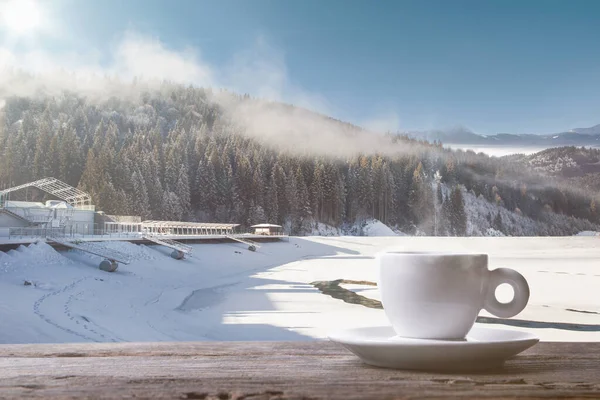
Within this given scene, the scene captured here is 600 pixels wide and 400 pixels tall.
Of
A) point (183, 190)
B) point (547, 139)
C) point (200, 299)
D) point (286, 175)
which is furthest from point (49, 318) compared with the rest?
point (547, 139)

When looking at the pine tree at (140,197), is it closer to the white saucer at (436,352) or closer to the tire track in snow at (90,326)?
the tire track in snow at (90,326)

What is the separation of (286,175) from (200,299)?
849cm

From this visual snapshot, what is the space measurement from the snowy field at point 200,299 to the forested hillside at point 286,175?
114 inches

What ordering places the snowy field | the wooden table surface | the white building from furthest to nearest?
the white building, the snowy field, the wooden table surface

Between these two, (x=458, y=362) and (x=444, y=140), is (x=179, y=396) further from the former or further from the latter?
(x=444, y=140)

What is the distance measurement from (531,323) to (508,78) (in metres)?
12.9

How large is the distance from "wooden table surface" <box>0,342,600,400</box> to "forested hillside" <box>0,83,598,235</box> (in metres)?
15.2

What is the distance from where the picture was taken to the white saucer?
18.0 inches

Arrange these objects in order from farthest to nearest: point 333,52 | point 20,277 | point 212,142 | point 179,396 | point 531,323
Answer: point 212,142, point 333,52, point 20,277, point 531,323, point 179,396

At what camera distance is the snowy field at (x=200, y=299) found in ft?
18.9

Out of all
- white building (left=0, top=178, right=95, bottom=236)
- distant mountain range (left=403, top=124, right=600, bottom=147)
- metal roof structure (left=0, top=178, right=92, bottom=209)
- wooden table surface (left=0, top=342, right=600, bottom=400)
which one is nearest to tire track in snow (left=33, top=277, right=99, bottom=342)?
white building (left=0, top=178, right=95, bottom=236)

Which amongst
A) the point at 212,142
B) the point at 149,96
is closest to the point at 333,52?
the point at 212,142

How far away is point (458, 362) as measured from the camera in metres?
0.48

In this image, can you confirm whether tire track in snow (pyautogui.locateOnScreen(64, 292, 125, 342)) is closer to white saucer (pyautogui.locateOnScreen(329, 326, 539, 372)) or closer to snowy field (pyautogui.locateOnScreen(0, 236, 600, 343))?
snowy field (pyautogui.locateOnScreen(0, 236, 600, 343))
